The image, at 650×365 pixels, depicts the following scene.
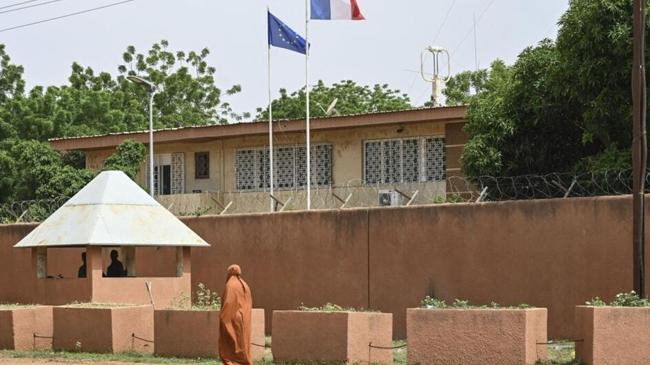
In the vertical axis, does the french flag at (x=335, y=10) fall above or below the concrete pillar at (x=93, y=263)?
above

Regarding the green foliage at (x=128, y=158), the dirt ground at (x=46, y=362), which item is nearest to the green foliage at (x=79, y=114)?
the green foliage at (x=128, y=158)

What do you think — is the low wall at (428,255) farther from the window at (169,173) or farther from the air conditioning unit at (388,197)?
the window at (169,173)

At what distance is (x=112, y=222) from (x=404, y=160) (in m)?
7.87

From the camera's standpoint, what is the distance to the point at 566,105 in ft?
70.1

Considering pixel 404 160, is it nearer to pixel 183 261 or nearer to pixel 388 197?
pixel 388 197

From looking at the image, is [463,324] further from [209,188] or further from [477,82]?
[477,82]

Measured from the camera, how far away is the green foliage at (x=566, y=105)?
19.2 m

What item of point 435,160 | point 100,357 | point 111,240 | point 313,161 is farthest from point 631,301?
point 313,161

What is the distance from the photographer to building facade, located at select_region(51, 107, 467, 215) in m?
25.5

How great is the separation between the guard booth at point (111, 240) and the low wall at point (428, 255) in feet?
4.36

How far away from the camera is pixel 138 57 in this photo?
178 feet

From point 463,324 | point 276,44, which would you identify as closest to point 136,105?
point 276,44

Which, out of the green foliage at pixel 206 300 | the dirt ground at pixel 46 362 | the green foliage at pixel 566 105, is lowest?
the dirt ground at pixel 46 362

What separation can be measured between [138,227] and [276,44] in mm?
6594
